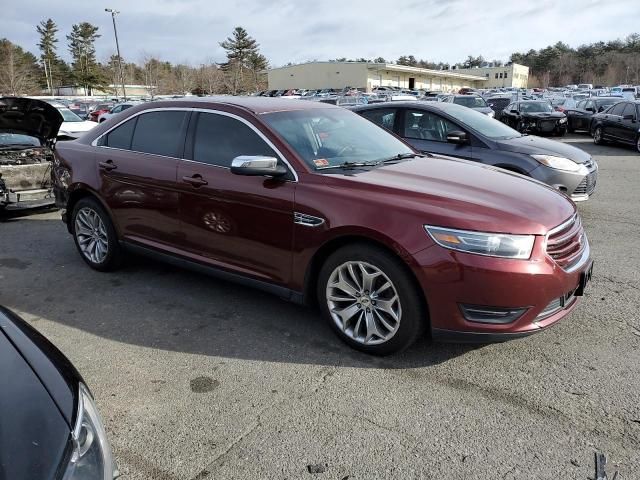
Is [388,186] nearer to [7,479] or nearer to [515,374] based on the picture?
[515,374]

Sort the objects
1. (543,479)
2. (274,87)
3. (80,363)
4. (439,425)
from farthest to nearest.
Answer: (274,87) → (80,363) → (439,425) → (543,479)

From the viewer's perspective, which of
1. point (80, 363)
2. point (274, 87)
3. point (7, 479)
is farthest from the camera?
point (274, 87)

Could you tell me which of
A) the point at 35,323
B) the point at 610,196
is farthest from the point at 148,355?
the point at 610,196

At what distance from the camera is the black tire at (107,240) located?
5.02 metres

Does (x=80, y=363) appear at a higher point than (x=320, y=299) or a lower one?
lower

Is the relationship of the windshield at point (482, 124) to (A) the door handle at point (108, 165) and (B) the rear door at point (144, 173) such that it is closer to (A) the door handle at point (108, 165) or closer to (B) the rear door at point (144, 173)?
(B) the rear door at point (144, 173)

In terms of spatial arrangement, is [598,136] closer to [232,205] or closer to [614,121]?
[614,121]

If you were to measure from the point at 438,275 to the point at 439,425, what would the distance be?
0.83 metres

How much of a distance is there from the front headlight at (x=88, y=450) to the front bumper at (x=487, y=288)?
6.31ft

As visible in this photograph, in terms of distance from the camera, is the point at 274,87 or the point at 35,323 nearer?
the point at 35,323

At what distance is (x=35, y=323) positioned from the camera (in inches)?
161

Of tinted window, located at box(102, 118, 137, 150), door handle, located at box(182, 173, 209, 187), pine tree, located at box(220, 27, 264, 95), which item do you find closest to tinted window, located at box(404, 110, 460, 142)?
tinted window, located at box(102, 118, 137, 150)

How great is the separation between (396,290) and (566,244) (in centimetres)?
112

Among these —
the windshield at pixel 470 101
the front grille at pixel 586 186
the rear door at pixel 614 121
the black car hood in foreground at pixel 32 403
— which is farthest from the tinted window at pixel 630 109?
the black car hood in foreground at pixel 32 403
